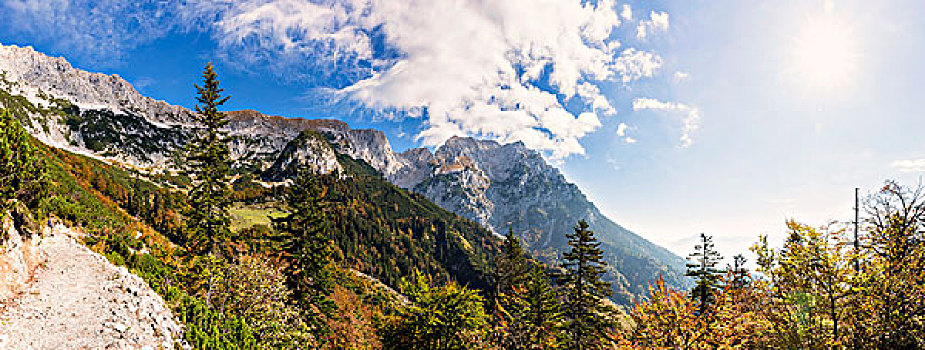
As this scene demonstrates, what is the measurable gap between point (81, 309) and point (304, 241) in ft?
55.7

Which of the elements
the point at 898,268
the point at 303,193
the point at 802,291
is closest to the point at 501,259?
the point at 303,193

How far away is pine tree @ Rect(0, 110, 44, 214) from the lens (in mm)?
11970

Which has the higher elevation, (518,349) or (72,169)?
(72,169)

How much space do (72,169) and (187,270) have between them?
3388 centimetres

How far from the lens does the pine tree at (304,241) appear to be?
2856 cm

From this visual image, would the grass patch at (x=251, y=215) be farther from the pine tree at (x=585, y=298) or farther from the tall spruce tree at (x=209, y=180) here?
the pine tree at (x=585, y=298)

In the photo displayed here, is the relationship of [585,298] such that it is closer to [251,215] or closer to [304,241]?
[304,241]

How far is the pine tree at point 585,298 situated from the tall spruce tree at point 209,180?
1010 inches

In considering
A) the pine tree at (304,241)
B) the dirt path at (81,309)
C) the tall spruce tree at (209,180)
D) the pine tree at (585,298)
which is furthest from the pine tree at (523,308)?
the tall spruce tree at (209,180)

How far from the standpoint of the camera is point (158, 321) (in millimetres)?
13797

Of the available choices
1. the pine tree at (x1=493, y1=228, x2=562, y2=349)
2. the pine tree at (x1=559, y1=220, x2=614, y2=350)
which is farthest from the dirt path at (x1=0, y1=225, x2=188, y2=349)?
the pine tree at (x1=559, y1=220, x2=614, y2=350)

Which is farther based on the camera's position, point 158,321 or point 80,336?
point 158,321

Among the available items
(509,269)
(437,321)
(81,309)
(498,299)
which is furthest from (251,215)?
(437,321)

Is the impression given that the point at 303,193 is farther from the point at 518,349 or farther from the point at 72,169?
the point at 72,169
